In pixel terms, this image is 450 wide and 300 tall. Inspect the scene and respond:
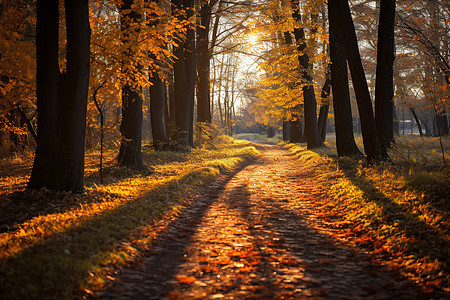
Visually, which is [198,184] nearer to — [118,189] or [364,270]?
[118,189]

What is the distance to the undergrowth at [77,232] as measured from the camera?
319 centimetres

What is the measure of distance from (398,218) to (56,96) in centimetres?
657

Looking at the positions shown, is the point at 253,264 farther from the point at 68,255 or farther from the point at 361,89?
the point at 361,89

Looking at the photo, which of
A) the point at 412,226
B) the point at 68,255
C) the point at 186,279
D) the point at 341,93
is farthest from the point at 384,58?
the point at 68,255

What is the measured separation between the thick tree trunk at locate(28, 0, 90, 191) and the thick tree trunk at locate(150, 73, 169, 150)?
29.3ft

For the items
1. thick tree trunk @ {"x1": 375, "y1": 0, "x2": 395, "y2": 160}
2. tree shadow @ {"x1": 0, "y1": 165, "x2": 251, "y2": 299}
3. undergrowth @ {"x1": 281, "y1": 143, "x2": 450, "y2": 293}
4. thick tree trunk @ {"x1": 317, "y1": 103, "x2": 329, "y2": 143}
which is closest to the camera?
tree shadow @ {"x1": 0, "y1": 165, "x2": 251, "y2": 299}

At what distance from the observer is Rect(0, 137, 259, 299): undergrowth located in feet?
10.5

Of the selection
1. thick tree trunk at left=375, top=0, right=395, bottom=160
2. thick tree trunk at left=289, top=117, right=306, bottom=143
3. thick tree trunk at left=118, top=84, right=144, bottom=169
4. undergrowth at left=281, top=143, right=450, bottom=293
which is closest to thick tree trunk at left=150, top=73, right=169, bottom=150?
thick tree trunk at left=118, top=84, right=144, bottom=169

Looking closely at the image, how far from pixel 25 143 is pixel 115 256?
50.7 feet

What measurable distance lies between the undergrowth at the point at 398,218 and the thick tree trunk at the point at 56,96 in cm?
517

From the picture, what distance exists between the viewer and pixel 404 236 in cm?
439

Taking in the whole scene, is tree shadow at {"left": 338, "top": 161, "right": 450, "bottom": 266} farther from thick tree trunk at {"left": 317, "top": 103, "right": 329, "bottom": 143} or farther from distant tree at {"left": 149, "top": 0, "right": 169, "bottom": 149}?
thick tree trunk at {"left": 317, "top": 103, "right": 329, "bottom": 143}

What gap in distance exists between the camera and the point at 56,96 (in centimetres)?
653

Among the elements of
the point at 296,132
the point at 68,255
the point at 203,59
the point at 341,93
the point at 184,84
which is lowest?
the point at 68,255
